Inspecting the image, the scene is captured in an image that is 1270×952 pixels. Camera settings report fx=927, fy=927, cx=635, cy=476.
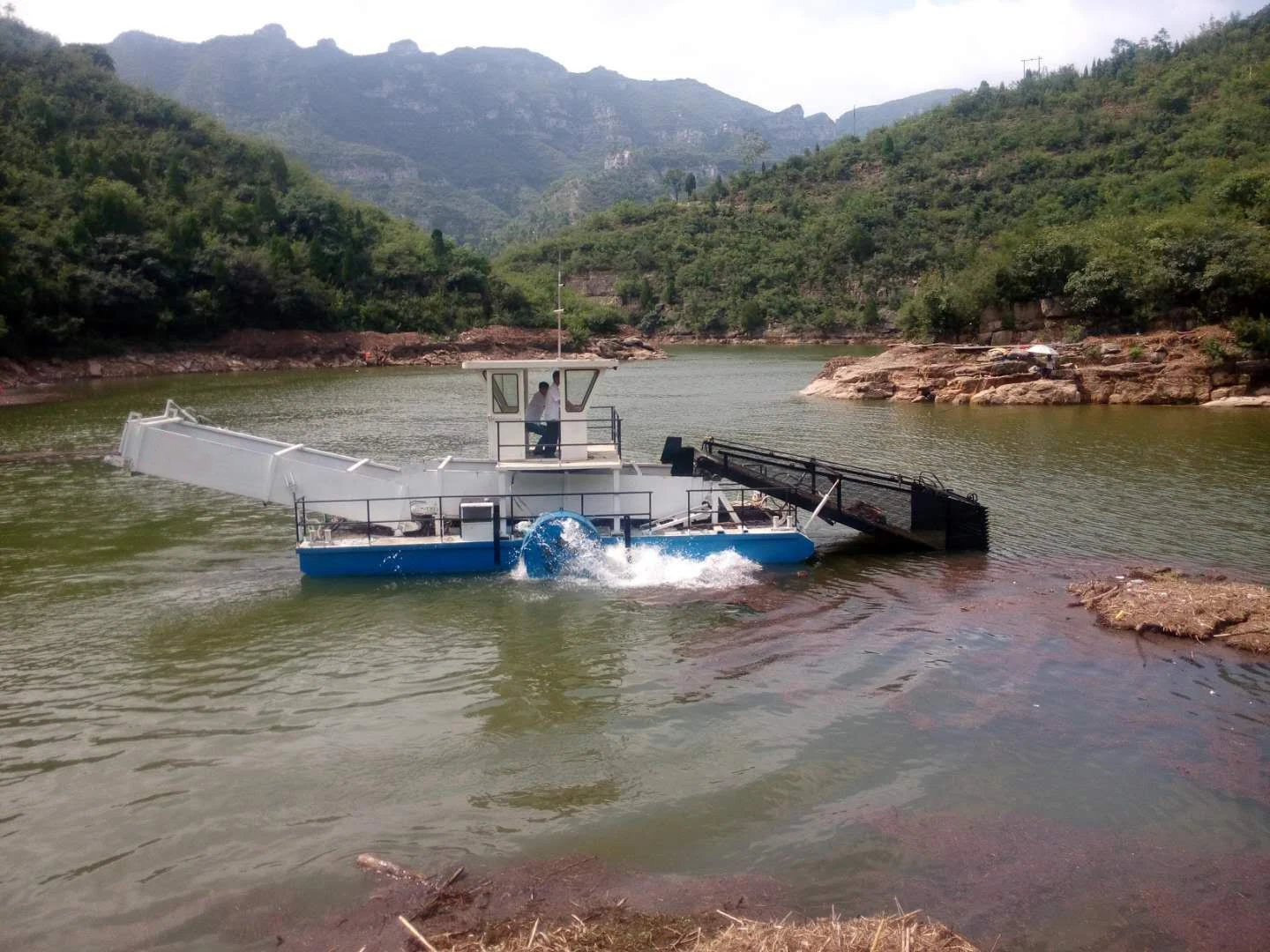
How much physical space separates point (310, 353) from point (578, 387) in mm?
65645

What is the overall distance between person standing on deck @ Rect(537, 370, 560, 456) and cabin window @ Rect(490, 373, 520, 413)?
0.51 meters

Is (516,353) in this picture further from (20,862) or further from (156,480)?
(20,862)

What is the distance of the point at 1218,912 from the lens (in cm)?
629

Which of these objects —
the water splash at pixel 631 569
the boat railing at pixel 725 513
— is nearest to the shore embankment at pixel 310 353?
the boat railing at pixel 725 513

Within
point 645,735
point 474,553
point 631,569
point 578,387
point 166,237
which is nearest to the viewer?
point 645,735

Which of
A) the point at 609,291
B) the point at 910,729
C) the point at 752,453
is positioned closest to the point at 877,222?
the point at 609,291

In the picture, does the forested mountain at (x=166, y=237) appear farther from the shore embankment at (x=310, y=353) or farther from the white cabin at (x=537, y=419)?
the white cabin at (x=537, y=419)

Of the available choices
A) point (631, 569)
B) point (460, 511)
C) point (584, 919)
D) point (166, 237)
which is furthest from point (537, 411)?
point (166, 237)

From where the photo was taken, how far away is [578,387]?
15.1m

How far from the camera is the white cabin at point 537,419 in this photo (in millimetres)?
15055

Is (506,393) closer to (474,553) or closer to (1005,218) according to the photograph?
(474,553)

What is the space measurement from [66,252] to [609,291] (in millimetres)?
76815

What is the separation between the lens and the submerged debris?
11.2 metres

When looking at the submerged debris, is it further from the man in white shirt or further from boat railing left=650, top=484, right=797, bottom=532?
the man in white shirt
